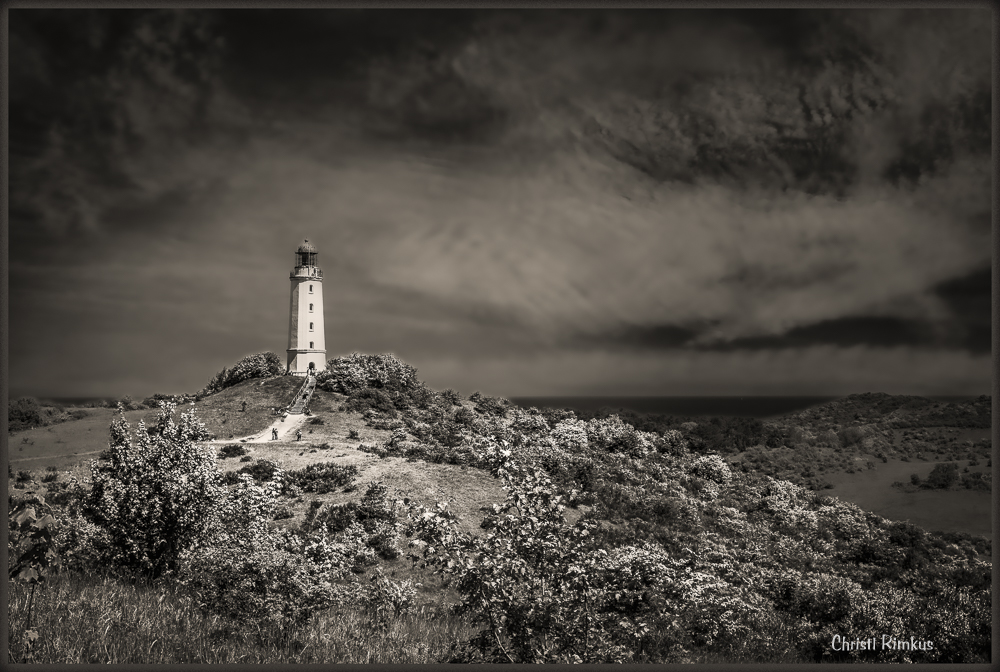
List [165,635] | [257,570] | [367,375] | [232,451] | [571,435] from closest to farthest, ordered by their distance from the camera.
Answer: [165,635] → [257,570] → [232,451] → [571,435] → [367,375]

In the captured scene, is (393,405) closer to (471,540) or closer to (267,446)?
(267,446)

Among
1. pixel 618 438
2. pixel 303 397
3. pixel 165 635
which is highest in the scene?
pixel 303 397

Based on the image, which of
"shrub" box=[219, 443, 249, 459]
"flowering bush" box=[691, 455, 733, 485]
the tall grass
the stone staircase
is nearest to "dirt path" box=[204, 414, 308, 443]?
the stone staircase

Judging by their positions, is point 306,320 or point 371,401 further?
point 306,320

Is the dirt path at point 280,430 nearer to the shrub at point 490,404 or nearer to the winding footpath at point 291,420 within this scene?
the winding footpath at point 291,420

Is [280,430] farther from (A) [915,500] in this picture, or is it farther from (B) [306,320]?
(A) [915,500]

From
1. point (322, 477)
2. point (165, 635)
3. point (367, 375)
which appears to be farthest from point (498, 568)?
point (367, 375)

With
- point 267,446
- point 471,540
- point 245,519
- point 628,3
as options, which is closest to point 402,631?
point 471,540
